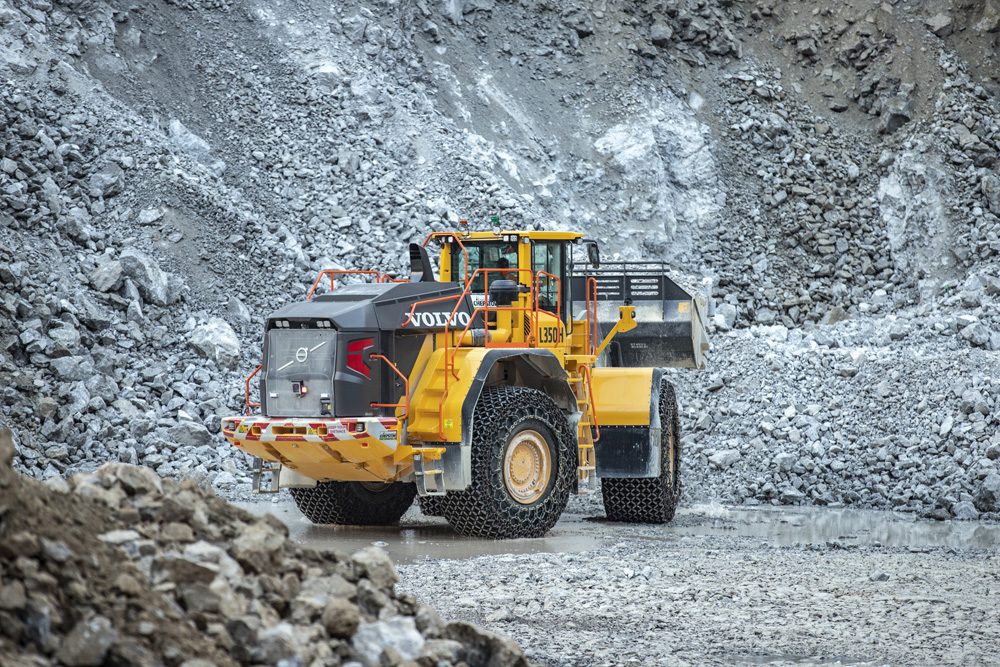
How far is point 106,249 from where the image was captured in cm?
1429

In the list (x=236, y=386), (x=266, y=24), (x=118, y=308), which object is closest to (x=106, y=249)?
(x=118, y=308)

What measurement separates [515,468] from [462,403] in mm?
819

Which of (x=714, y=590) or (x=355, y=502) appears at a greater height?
(x=355, y=502)

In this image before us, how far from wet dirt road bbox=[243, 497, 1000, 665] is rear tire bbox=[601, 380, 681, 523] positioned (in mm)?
412

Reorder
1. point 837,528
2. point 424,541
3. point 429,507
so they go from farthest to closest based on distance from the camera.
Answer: point 837,528 < point 429,507 < point 424,541

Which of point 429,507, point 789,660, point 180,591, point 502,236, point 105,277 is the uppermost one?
point 105,277

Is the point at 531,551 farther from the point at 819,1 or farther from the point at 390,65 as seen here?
the point at 819,1

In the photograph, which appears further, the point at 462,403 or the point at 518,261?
the point at 518,261

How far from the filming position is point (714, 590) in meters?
6.78

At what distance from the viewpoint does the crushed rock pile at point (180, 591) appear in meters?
3.40

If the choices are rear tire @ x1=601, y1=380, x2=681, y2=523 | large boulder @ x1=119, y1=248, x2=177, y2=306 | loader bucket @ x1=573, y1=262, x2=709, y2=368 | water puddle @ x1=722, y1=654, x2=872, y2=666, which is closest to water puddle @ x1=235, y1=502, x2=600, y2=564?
rear tire @ x1=601, y1=380, x2=681, y2=523

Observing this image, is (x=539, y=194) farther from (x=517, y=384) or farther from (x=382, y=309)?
(x=382, y=309)

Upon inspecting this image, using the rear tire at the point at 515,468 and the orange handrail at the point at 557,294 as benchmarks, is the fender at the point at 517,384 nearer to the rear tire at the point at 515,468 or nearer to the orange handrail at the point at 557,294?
the rear tire at the point at 515,468

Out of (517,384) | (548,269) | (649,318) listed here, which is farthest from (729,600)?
(649,318)
